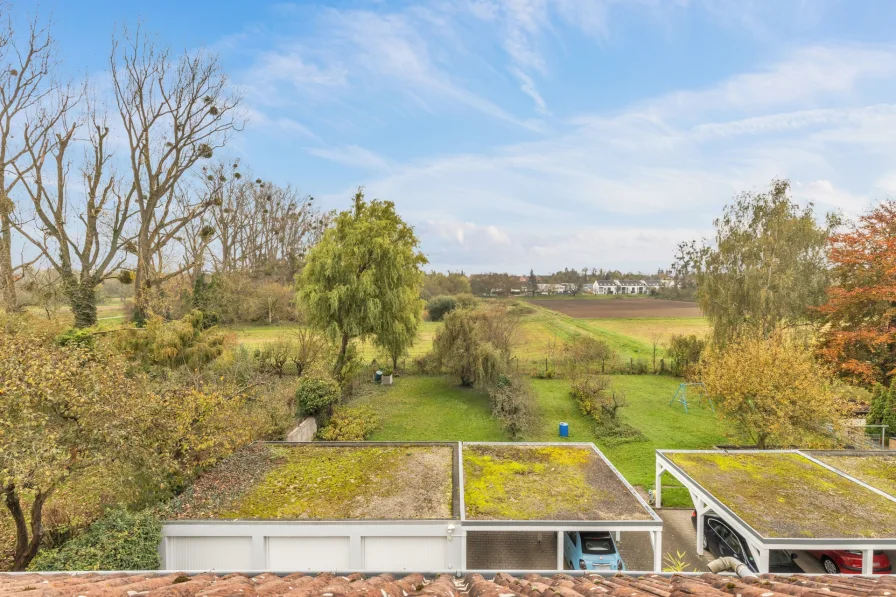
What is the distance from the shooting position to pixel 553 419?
57.9 ft

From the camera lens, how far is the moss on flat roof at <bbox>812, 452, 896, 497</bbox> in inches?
367

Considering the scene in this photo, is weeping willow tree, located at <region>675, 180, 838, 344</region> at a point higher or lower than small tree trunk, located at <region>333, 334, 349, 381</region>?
higher

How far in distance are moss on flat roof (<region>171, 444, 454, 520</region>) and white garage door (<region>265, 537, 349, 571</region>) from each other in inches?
15.2

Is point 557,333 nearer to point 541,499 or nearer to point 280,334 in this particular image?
point 280,334

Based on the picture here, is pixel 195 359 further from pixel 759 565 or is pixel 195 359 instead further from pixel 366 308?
pixel 759 565

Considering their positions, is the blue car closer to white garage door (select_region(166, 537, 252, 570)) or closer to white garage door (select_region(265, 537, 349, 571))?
white garage door (select_region(265, 537, 349, 571))

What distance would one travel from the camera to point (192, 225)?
112 ft

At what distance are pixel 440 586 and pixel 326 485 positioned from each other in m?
5.63

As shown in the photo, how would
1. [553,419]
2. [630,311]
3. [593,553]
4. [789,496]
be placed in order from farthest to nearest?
[630,311] < [553,419] < [789,496] < [593,553]

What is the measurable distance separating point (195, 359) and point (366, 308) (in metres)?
6.85

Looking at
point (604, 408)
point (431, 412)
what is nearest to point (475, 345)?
point (431, 412)

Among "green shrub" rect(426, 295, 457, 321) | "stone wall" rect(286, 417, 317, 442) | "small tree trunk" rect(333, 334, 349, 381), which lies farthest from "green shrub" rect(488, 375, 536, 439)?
"green shrub" rect(426, 295, 457, 321)

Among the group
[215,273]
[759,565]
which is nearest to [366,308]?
[759,565]

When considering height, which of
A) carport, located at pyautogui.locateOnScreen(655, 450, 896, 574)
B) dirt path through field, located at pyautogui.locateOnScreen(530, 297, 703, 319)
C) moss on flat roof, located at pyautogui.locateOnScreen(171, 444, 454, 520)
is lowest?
carport, located at pyautogui.locateOnScreen(655, 450, 896, 574)
